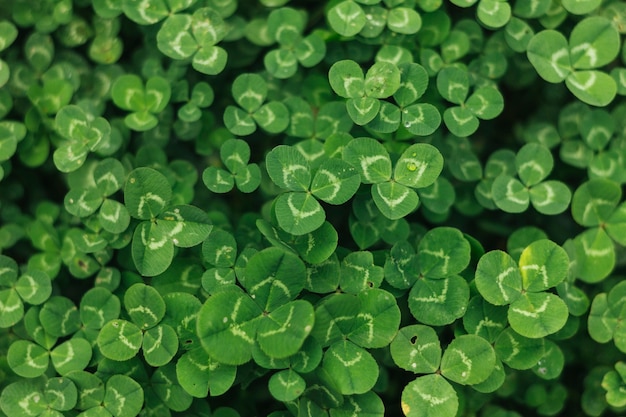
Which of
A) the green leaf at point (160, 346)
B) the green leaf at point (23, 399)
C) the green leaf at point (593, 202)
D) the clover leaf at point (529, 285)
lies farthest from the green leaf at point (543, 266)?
the green leaf at point (23, 399)

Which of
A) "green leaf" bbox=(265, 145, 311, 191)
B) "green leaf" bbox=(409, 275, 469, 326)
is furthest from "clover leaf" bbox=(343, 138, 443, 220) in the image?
"green leaf" bbox=(409, 275, 469, 326)

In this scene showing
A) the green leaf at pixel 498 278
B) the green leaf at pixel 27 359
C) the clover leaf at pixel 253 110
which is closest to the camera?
the green leaf at pixel 498 278

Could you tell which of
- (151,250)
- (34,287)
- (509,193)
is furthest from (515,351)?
(34,287)

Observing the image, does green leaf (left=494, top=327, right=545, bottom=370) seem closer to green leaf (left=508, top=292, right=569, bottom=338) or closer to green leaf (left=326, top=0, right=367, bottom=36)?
green leaf (left=508, top=292, right=569, bottom=338)

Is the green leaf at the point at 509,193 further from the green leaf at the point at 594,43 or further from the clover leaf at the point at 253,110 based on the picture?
the clover leaf at the point at 253,110

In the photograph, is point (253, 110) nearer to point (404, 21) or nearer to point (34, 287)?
point (404, 21)
